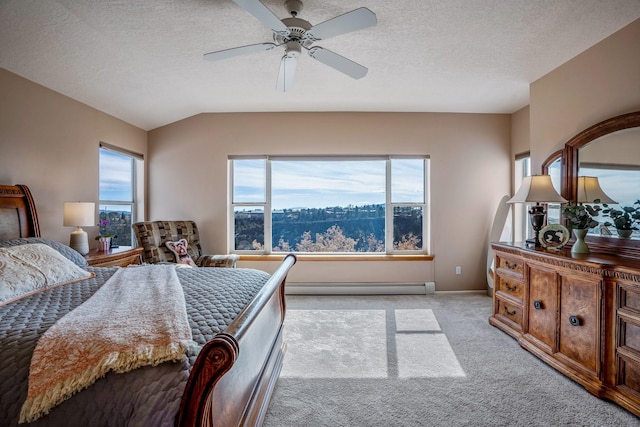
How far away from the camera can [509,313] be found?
3.16 metres

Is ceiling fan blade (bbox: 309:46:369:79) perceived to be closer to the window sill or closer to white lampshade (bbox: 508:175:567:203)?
white lampshade (bbox: 508:175:567:203)

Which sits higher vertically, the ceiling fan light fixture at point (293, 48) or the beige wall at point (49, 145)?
the ceiling fan light fixture at point (293, 48)

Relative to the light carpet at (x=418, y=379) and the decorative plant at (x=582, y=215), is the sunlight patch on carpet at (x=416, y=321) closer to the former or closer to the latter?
the light carpet at (x=418, y=379)

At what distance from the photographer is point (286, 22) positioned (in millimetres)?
2141

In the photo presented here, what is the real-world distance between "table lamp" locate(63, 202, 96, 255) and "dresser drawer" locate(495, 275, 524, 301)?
413 cm

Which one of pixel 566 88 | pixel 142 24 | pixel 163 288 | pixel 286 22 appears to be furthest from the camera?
pixel 566 88

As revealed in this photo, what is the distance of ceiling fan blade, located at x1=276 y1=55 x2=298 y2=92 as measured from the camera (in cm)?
249

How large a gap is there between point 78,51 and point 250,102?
1.89 metres

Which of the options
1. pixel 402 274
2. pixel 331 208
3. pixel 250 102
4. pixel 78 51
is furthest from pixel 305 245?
pixel 78 51

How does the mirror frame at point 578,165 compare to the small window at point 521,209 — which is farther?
the small window at point 521,209

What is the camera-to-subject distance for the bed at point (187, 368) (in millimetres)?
955

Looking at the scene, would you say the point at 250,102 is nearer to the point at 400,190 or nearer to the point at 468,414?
the point at 400,190

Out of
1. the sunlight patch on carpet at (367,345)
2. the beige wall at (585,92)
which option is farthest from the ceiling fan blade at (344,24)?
the sunlight patch on carpet at (367,345)

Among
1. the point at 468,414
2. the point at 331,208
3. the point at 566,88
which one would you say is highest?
the point at 566,88
